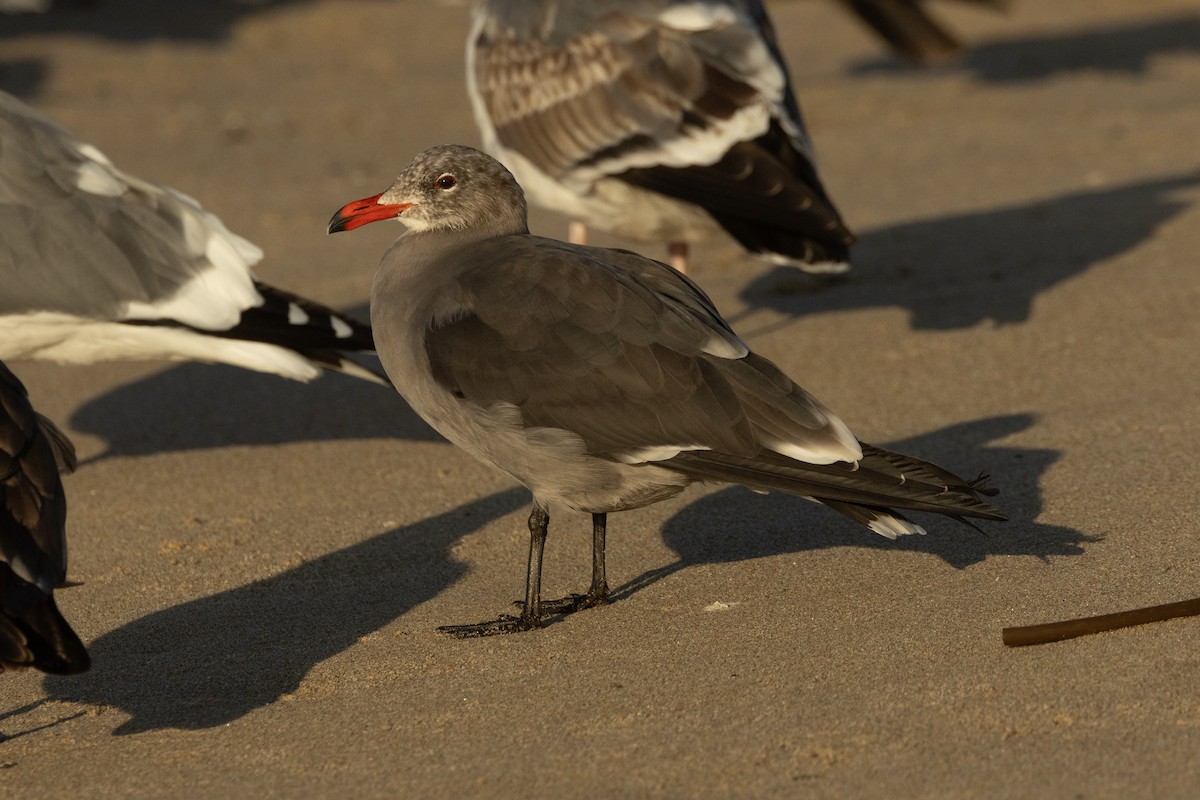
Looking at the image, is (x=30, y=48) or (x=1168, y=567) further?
(x=30, y=48)

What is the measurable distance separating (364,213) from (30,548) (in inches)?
62.8

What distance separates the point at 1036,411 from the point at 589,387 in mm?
2328

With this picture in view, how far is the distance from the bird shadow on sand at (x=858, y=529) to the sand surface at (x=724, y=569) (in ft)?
0.05

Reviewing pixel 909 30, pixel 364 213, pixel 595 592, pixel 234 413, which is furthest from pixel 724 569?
pixel 909 30

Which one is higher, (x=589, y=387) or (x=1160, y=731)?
(x=589, y=387)

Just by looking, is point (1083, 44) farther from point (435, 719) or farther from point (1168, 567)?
point (435, 719)

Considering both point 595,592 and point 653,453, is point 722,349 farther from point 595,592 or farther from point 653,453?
point 595,592

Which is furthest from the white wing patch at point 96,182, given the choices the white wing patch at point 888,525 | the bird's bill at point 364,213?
the white wing patch at point 888,525

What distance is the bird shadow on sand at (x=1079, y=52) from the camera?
524 inches

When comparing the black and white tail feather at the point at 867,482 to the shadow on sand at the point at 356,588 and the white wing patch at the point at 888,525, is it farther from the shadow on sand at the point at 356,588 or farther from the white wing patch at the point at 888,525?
the shadow on sand at the point at 356,588

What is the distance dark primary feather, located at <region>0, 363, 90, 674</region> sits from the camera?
11.1ft

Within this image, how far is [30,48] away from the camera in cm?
1459

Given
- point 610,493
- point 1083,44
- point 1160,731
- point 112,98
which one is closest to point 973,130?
point 1083,44

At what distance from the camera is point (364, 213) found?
4773mm
